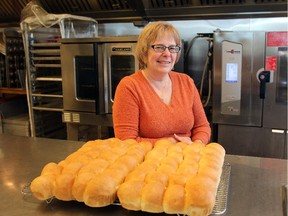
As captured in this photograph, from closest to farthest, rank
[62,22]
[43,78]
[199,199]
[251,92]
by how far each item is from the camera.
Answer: [199,199] < [251,92] < [62,22] < [43,78]

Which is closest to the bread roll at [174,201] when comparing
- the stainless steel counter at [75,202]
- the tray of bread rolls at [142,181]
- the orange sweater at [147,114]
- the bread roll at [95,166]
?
the tray of bread rolls at [142,181]

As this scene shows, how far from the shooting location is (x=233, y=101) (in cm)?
260

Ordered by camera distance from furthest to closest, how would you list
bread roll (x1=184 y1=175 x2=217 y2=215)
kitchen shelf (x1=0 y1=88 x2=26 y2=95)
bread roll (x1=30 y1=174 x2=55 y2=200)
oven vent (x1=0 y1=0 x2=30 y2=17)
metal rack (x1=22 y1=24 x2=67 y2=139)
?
oven vent (x1=0 y1=0 x2=30 y2=17) → kitchen shelf (x1=0 y1=88 x2=26 y2=95) → metal rack (x1=22 y1=24 x2=67 y2=139) → bread roll (x1=30 y1=174 x2=55 y2=200) → bread roll (x1=184 y1=175 x2=217 y2=215)

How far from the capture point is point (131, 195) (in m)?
0.86

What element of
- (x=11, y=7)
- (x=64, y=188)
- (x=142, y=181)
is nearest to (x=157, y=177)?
(x=142, y=181)

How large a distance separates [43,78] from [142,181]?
95.9 inches

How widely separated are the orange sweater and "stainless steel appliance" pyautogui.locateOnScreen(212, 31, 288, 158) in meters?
1.01

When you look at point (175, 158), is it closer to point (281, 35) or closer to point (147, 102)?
point (147, 102)

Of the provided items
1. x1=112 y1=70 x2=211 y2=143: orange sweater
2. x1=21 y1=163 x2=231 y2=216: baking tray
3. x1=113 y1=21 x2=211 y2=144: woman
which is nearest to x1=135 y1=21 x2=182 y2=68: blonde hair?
x1=113 y1=21 x2=211 y2=144: woman

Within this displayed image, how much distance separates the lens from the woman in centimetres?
159

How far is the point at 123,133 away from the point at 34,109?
1.89 metres

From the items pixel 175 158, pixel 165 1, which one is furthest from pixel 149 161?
pixel 165 1

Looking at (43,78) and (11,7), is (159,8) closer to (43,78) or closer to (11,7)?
(43,78)

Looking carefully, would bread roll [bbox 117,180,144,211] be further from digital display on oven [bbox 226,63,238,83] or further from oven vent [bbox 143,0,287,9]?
oven vent [bbox 143,0,287,9]
